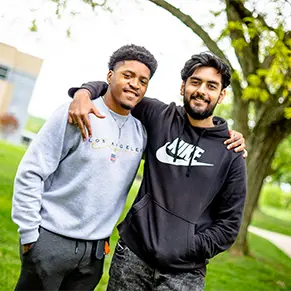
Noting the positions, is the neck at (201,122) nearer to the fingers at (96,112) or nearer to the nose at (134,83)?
the nose at (134,83)

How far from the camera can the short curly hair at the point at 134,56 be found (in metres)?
2.74

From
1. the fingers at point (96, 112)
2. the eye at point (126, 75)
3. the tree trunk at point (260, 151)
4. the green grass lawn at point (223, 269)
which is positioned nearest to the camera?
the fingers at point (96, 112)

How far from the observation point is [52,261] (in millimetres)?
2549

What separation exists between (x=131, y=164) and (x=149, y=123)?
1.16ft

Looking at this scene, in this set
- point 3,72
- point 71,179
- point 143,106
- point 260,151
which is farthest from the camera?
point 3,72

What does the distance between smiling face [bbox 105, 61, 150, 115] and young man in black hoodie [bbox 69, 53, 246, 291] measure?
0.04m

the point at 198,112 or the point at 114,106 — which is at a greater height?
the point at 198,112

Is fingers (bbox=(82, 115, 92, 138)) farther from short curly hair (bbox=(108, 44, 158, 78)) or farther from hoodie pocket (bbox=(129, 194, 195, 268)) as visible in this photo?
hoodie pocket (bbox=(129, 194, 195, 268))

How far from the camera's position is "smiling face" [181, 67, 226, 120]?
278 centimetres

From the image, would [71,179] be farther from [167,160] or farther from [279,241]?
[279,241]

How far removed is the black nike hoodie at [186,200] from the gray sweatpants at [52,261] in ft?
1.02

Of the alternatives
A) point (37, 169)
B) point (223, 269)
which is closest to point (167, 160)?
point (37, 169)

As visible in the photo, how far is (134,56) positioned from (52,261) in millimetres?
1339

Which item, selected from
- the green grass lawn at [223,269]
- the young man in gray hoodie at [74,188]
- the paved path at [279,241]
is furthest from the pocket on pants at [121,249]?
the paved path at [279,241]
